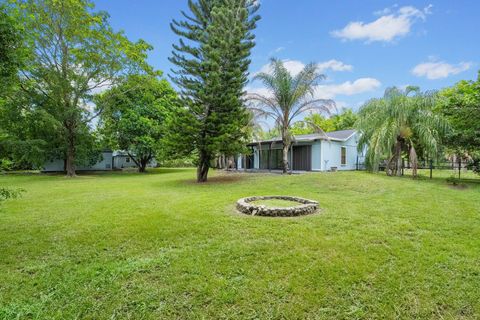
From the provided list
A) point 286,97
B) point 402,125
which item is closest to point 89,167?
point 286,97

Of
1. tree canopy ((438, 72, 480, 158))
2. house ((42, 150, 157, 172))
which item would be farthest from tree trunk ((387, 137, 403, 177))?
house ((42, 150, 157, 172))

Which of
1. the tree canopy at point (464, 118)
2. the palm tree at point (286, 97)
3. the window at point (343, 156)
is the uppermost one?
the palm tree at point (286, 97)

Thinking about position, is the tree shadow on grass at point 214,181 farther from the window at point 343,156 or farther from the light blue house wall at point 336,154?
the window at point 343,156

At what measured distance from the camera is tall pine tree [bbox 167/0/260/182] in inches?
416

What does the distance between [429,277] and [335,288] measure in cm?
121

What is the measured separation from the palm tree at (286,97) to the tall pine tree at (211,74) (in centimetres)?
212

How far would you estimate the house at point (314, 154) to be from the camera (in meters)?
15.6

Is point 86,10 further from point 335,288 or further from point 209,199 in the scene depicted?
point 335,288

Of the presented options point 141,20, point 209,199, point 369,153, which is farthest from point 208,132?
point 369,153

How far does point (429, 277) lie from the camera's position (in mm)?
2947

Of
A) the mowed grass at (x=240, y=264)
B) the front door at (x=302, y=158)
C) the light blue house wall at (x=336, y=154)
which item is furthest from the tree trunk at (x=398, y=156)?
the mowed grass at (x=240, y=264)

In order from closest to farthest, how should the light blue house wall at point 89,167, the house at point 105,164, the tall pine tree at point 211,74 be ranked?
the tall pine tree at point 211,74 → the light blue house wall at point 89,167 → the house at point 105,164

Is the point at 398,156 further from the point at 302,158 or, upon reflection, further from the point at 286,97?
the point at 286,97

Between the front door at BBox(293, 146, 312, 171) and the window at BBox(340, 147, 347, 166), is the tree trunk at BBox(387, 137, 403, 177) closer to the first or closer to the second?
the window at BBox(340, 147, 347, 166)
